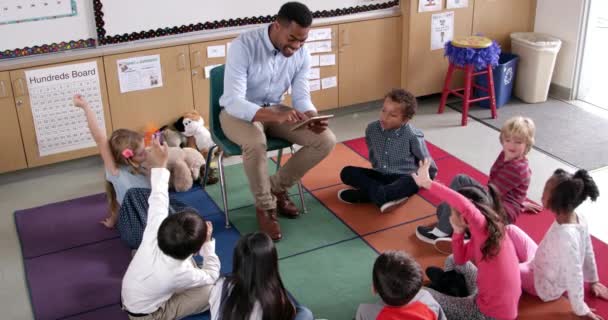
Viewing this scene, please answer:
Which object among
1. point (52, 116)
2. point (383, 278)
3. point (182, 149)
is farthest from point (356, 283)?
point (52, 116)

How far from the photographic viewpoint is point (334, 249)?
11.8 ft

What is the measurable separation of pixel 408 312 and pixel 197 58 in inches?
107

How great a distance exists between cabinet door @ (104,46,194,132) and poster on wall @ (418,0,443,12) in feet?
5.88

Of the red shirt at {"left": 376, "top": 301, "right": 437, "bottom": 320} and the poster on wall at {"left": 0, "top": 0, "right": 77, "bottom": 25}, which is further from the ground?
the poster on wall at {"left": 0, "top": 0, "right": 77, "bottom": 25}

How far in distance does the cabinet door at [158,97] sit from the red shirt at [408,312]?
2630 millimetres

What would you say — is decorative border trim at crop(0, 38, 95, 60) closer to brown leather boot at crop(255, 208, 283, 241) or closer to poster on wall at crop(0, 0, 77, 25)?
poster on wall at crop(0, 0, 77, 25)

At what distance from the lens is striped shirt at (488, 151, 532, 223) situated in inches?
139

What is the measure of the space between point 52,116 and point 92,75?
35cm

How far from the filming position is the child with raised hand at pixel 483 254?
2.74m

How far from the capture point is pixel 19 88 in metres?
4.18

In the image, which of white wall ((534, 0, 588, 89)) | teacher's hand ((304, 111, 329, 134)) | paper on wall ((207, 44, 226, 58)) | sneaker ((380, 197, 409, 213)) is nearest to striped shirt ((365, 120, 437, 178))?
sneaker ((380, 197, 409, 213))

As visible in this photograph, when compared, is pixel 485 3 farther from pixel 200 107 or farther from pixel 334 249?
pixel 334 249

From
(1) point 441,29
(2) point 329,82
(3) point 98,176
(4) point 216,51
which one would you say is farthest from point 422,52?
(3) point 98,176

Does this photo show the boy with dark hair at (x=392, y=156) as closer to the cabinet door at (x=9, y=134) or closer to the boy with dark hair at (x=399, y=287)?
the boy with dark hair at (x=399, y=287)
